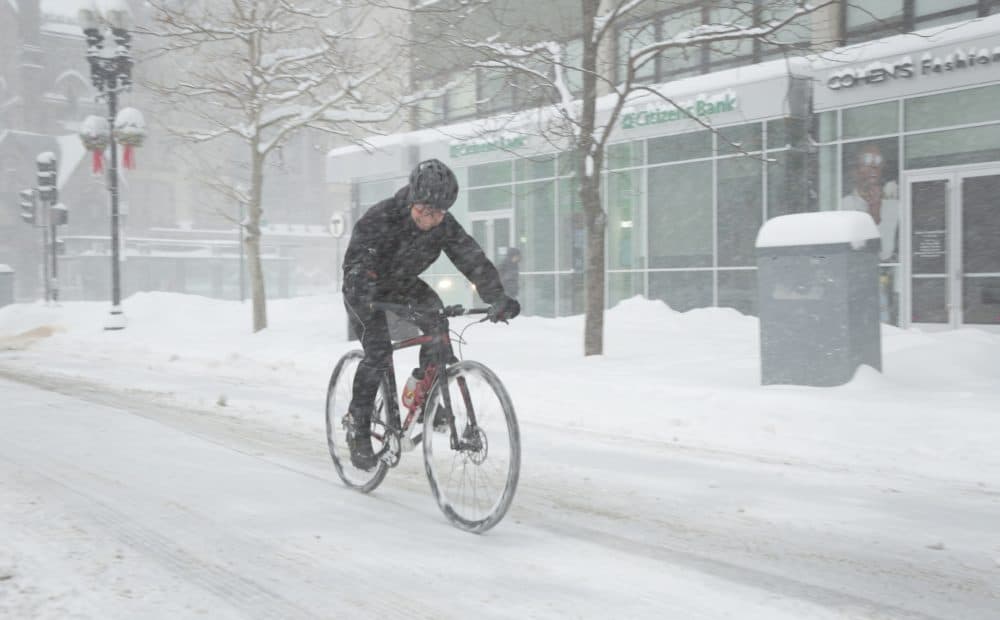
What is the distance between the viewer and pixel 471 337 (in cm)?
1540

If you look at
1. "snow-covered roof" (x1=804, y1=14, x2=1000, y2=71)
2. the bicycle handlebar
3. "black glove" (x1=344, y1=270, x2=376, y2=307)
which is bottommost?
the bicycle handlebar

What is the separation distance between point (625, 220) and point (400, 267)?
19.2 m

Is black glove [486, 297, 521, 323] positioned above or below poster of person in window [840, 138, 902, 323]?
below

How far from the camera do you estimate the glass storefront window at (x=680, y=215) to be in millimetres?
21453

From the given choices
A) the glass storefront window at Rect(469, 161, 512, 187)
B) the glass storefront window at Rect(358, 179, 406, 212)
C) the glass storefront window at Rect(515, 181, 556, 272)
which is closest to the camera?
the glass storefront window at Rect(515, 181, 556, 272)

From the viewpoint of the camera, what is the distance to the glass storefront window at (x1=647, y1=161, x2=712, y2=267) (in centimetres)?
2145

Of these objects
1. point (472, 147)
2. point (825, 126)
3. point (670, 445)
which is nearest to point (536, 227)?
point (472, 147)

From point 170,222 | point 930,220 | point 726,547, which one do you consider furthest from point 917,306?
point 170,222

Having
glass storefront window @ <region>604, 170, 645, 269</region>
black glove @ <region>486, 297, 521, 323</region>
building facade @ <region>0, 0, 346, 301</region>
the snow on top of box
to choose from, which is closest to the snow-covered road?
black glove @ <region>486, 297, 521, 323</region>

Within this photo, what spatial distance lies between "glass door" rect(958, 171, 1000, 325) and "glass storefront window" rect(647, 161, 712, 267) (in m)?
5.73

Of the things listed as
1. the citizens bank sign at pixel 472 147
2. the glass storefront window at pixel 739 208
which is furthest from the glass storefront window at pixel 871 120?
the citizens bank sign at pixel 472 147

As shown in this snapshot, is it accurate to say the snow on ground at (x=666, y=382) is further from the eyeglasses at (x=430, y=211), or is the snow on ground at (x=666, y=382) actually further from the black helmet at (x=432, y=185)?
the black helmet at (x=432, y=185)

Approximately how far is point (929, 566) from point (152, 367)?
11.3 m

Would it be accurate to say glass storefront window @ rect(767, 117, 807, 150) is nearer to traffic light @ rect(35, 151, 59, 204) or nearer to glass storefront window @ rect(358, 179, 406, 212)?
glass storefront window @ rect(358, 179, 406, 212)
